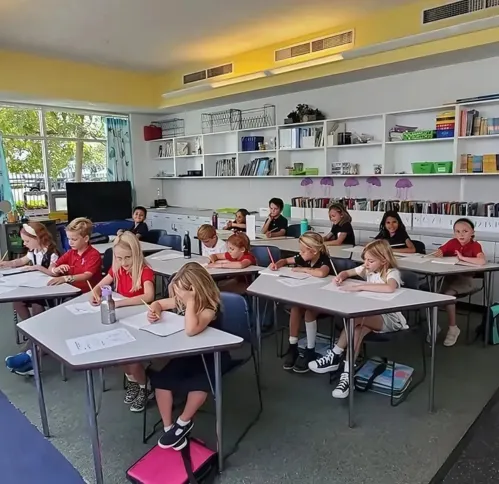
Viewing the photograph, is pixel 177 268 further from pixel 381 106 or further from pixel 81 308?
pixel 381 106

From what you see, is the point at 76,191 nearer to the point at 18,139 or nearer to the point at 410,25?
the point at 18,139

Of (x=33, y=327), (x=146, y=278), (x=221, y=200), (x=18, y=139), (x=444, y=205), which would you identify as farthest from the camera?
(x=221, y=200)

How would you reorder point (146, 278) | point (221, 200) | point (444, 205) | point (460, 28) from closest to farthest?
point (146, 278), point (460, 28), point (444, 205), point (221, 200)

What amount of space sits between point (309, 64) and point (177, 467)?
14.7ft

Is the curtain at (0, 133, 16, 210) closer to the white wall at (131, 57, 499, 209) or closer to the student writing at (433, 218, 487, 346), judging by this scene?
the white wall at (131, 57, 499, 209)

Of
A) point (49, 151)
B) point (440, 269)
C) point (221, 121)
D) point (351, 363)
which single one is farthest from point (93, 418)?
point (49, 151)

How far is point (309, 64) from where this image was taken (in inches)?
204

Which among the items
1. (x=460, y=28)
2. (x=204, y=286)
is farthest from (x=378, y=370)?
(x=460, y=28)

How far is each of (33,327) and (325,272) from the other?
6.21ft

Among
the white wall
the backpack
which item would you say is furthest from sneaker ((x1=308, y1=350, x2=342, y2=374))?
the white wall

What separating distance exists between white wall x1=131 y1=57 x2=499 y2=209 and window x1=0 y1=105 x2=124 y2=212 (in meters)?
0.80

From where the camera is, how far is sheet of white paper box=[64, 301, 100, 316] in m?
2.48

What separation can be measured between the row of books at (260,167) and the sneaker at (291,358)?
3.55 metres

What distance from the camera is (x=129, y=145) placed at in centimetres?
812
